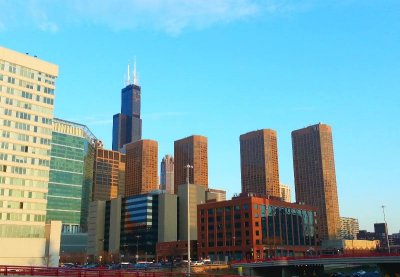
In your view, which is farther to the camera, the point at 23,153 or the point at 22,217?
the point at 23,153

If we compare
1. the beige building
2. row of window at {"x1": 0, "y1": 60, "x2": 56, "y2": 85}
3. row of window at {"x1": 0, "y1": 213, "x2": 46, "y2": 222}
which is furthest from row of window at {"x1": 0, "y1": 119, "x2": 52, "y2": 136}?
row of window at {"x1": 0, "y1": 213, "x2": 46, "y2": 222}

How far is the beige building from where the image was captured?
11788 centimetres

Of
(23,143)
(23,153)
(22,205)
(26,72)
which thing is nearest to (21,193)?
(22,205)

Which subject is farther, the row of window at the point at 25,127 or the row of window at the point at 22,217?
the row of window at the point at 25,127

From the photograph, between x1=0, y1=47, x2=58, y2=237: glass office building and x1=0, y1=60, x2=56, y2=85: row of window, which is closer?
x1=0, y1=47, x2=58, y2=237: glass office building

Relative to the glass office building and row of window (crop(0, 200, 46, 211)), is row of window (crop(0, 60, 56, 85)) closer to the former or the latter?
the glass office building

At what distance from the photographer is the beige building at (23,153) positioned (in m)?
118

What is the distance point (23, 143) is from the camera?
406 ft

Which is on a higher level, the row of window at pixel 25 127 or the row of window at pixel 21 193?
the row of window at pixel 25 127

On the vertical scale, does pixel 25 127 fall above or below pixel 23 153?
above

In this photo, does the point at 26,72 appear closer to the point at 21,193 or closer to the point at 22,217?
the point at 21,193

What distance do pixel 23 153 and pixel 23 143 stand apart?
2.66 metres

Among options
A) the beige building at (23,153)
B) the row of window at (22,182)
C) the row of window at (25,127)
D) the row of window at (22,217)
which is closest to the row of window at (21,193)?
the beige building at (23,153)

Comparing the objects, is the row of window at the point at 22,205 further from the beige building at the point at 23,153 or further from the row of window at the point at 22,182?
the row of window at the point at 22,182
